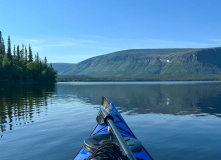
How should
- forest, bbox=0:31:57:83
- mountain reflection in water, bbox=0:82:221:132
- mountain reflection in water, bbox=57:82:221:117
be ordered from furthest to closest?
forest, bbox=0:31:57:83
mountain reflection in water, bbox=57:82:221:117
mountain reflection in water, bbox=0:82:221:132

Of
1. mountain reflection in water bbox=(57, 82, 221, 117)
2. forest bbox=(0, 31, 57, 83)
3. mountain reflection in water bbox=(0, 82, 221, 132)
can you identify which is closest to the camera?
mountain reflection in water bbox=(0, 82, 221, 132)

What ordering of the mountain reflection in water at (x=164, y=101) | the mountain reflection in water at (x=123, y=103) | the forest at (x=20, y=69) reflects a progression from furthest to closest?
the forest at (x=20, y=69) → the mountain reflection in water at (x=164, y=101) → the mountain reflection in water at (x=123, y=103)

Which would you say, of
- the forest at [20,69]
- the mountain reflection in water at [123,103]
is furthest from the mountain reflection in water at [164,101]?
the forest at [20,69]

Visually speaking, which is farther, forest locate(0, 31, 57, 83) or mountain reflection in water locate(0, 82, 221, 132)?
forest locate(0, 31, 57, 83)

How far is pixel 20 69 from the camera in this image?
11562 cm

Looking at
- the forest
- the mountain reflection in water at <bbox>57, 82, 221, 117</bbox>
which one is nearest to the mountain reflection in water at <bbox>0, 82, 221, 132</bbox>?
the mountain reflection in water at <bbox>57, 82, 221, 117</bbox>

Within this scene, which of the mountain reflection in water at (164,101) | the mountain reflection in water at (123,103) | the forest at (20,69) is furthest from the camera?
the forest at (20,69)

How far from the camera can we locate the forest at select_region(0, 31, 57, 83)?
10969cm

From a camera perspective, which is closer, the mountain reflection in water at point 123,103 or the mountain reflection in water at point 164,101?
the mountain reflection in water at point 123,103

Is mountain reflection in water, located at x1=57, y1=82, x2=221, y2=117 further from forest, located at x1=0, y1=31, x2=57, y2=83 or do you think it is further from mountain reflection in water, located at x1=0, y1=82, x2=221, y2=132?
forest, located at x1=0, y1=31, x2=57, y2=83

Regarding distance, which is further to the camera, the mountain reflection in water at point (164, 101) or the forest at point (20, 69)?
the forest at point (20, 69)

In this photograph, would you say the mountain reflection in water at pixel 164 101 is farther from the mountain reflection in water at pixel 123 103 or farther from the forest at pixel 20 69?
the forest at pixel 20 69

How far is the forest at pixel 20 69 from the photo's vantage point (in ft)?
360

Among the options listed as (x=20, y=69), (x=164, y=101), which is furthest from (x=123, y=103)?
(x=20, y=69)
